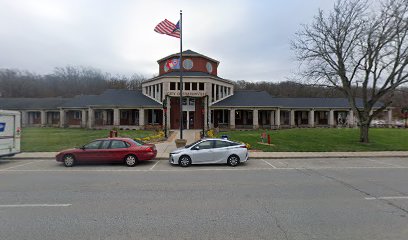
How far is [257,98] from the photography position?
3781 cm

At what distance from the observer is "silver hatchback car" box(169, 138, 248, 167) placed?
11.7 m

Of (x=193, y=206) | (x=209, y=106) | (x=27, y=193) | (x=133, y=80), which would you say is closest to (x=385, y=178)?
(x=193, y=206)

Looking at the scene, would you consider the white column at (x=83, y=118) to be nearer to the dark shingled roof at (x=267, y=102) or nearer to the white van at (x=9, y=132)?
the dark shingled roof at (x=267, y=102)

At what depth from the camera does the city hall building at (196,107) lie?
34.0m

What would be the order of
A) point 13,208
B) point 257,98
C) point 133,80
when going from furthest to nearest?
point 133,80, point 257,98, point 13,208

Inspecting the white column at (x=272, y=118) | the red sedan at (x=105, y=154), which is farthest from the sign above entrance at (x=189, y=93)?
the red sedan at (x=105, y=154)

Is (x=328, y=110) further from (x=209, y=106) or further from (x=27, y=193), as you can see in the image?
(x=27, y=193)

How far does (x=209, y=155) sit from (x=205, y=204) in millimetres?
5794

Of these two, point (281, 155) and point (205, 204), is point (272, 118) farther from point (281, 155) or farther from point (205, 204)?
point (205, 204)

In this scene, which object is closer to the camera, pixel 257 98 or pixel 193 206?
pixel 193 206

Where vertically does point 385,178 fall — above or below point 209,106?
below

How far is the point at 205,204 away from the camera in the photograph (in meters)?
6.02

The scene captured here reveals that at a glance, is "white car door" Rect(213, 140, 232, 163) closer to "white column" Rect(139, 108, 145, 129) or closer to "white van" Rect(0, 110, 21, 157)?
"white van" Rect(0, 110, 21, 157)

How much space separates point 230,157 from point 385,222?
7389mm
